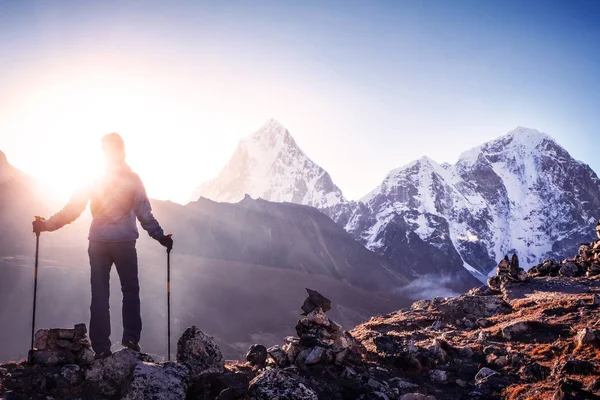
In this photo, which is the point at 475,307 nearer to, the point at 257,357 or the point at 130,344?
the point at 257,357

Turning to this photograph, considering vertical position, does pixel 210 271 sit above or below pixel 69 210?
below

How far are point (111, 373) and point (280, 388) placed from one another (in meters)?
2.52

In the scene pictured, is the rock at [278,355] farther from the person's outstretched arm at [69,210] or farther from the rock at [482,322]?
the rock at [482,322]

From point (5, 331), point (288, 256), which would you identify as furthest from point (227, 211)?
point (5, 331)

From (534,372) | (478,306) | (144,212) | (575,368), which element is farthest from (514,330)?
(144,212)

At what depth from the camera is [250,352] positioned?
8.06m

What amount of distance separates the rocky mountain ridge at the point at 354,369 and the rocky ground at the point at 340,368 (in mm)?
16

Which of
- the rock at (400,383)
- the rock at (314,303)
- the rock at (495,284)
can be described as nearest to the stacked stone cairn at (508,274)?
the rock at (495,284)

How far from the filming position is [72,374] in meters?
6.12

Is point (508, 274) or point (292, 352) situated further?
point (508, 274)

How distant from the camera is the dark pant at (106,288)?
7.10 m

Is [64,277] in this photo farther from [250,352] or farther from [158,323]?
[250,352]

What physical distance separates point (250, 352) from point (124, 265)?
2.75 m

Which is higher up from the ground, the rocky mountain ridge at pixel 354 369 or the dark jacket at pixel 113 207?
the dark jacket at pixel 113 207
